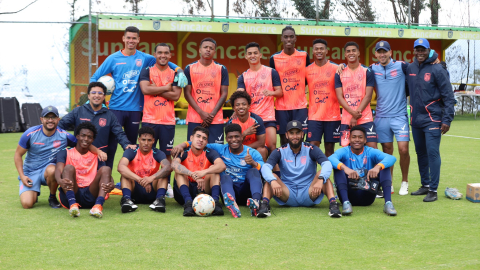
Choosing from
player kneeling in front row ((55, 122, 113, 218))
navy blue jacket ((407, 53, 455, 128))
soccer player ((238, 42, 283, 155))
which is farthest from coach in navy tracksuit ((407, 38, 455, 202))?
player kneeling in front row ((55, 122, 113, 218))

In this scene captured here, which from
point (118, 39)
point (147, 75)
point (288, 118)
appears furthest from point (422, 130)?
point (118, 39)

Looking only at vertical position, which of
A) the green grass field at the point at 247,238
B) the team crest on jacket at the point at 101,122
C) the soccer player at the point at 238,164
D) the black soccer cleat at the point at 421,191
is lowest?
the green grass field at the point at 247,238

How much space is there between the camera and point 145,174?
5.77 metres

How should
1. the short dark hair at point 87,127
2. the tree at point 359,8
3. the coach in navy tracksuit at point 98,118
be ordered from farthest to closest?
1. the tree at point 359,8
2. the coach in navy tracksuit at point 98,118
3. the short dark hair at point 87,127

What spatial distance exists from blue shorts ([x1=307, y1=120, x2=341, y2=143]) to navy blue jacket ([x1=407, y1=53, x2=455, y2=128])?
3.53ft

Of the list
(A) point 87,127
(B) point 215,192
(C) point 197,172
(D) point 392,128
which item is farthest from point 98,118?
(D) point 392,128

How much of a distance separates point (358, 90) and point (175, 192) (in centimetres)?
284

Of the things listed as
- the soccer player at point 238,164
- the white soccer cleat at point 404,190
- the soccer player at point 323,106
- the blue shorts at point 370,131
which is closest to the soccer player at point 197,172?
the soccer player at point 238,164

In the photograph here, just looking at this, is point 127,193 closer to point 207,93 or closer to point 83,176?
point 83,176

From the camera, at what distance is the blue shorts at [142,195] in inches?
226

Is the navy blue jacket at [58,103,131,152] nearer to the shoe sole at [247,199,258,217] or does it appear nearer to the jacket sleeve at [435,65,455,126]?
the shoe sole at [247,199,258,217]

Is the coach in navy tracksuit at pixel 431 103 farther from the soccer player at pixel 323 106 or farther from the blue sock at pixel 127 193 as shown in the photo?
the blue sock at pixel 127 193

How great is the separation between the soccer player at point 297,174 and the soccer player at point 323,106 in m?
1.06

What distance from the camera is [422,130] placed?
6.28 meters
